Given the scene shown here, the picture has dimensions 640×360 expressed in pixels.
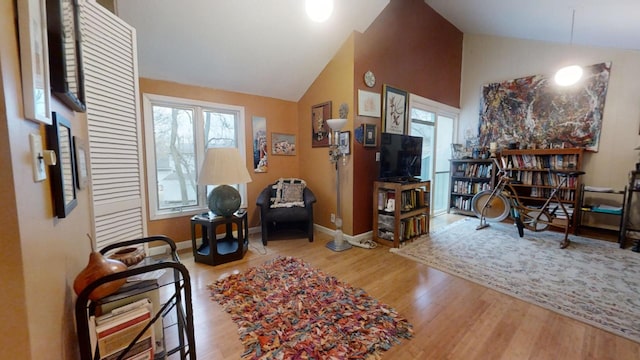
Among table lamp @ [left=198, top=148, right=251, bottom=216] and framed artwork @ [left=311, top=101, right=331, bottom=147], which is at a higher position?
Result: framed artwork @ [left=311, top=101, right=331, bottom=147]

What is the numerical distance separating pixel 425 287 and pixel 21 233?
2.52 meters

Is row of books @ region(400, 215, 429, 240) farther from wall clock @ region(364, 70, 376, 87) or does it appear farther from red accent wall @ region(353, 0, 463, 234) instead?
wall clock @ region(364, 70, 376, 87)

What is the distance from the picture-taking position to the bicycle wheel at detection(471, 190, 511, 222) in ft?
12.2

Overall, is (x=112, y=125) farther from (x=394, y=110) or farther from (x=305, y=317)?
(x=394, y=110)

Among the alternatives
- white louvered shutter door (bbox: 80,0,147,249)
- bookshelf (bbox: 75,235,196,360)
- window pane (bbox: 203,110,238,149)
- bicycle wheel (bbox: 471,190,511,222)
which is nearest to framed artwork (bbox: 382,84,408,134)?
bicycle wheel (bbox: 471,190,511,222)

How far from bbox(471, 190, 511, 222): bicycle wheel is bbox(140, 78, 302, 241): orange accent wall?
3.03m

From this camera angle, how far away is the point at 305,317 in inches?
72.0

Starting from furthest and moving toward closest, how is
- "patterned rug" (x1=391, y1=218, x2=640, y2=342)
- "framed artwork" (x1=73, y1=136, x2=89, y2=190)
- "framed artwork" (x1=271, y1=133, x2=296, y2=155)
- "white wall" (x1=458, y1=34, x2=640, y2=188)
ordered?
"framed artwork" (x1=271, y1=133, x2=296, y2=155) → "white wall" (x1=458, y1=34, x2=640, y2=188) → "patterned rug" (x1=391, y1=218, x2=640, y2=342) → "framed artwork" (x1=73, y1=136, x2=89, y2=190)

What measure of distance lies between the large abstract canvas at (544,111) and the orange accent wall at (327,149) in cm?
317

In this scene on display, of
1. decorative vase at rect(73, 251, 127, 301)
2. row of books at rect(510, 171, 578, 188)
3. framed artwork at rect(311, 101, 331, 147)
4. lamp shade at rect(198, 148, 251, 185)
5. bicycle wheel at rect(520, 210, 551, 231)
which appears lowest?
bicycle wheel at rect(520, 210, 551, 231)

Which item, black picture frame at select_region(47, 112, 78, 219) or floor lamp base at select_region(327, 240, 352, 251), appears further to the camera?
floor lamp base at select_region(327, 240, 352, 251)

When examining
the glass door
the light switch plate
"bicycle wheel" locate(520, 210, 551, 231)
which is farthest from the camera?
the glass door

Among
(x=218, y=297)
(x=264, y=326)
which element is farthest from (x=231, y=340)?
(x=218, y=297)

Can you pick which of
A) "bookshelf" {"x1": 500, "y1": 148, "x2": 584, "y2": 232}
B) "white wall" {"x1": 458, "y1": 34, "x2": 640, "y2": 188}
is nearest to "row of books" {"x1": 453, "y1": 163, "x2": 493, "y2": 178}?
"bookshelf" {"x1": 500, "y1": 148, "x2": 584, "y2": 232}
